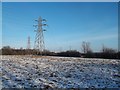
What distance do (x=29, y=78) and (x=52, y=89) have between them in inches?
69.3

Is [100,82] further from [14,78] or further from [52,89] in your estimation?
[14,78]

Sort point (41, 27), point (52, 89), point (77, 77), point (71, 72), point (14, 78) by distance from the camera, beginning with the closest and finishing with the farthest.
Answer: point (52, 89) < point (14, 78) < point (77, 77) < point (71, 72) < point (41, 27)

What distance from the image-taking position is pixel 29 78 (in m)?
9.66

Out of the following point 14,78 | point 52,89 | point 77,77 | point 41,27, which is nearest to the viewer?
point 52,89

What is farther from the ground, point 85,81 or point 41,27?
point 41,27

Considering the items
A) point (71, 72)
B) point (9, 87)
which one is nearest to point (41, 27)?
point (71, 72)

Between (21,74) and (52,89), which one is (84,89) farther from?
(21,74)

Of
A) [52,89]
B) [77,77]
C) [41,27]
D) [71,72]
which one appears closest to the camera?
[52,89]

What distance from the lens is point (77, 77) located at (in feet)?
33.9

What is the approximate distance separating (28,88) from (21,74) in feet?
7.22

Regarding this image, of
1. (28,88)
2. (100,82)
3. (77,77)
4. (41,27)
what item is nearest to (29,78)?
(28,88)

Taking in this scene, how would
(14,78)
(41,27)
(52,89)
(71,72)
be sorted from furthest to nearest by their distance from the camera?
(41,27)
(71,72)
(14,78)
(52,89)

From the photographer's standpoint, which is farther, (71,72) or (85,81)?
(71,72)

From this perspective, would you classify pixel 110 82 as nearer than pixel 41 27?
Yes
